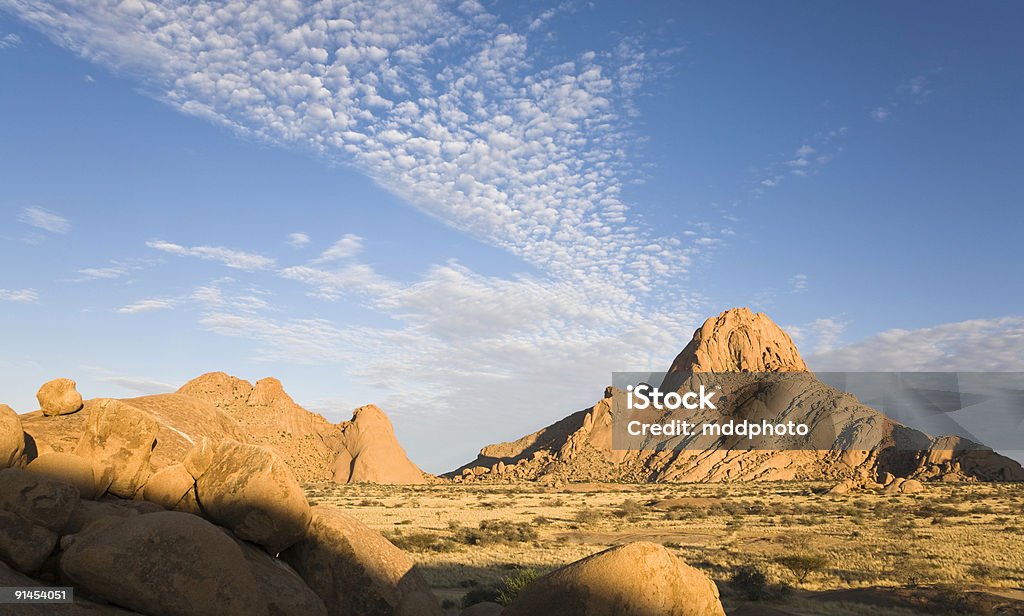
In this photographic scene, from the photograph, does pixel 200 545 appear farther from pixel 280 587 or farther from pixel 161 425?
pixel 161 425

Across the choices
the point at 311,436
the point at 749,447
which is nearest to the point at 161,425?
the point at 311,436

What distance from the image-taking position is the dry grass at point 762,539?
23203mm

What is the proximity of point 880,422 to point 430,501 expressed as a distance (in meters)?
89.9

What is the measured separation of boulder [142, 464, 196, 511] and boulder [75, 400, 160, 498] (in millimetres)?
267

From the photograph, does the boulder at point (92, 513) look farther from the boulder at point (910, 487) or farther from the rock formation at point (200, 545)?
the boulder at point (910, 487)

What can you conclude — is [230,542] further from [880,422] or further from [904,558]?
[880,422]

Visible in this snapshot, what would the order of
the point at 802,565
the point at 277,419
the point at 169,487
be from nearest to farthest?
the point at 169,487 → the point at 802,565 → the point at 277,419

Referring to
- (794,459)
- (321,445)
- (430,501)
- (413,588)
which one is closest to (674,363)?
(794,459)

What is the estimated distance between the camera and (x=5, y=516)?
762 cm

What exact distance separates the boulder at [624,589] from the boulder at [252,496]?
3.31 m

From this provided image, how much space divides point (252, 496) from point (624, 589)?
5.00 metres

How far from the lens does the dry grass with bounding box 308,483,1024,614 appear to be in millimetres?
23203

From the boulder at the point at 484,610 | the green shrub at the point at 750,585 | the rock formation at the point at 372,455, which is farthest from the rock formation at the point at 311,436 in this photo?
the boulder at the point at 484,610

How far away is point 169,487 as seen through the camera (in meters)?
9.76
